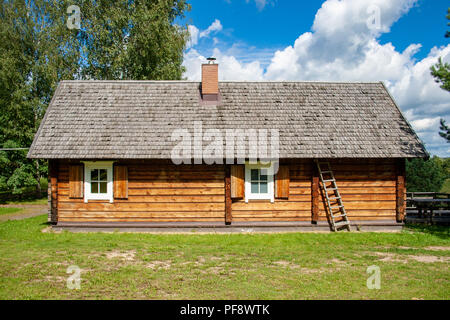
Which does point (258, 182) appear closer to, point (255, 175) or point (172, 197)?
point (255, 175)

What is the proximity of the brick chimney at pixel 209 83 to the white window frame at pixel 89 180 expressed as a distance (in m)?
4.72

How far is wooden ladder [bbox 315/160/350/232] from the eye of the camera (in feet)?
37.1

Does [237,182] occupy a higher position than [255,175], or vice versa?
[255,175]

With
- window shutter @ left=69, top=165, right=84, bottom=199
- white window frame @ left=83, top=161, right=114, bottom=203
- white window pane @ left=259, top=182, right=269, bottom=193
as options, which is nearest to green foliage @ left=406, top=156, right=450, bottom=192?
white window pane @ left=259, top=182, right=269, bottom=193

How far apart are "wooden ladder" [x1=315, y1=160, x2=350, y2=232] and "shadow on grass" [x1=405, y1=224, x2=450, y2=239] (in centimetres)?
286

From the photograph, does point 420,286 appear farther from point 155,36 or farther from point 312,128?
point 155,36

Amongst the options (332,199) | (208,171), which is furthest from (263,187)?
(332,199)

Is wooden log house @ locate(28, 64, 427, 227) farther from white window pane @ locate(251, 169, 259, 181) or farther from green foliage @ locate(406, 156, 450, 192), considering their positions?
green foliage @ locate(406, 156, 450, 192)

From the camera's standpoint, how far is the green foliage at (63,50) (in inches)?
815

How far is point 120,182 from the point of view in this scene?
37.1 ft

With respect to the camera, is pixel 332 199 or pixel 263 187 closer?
pixel 332 199

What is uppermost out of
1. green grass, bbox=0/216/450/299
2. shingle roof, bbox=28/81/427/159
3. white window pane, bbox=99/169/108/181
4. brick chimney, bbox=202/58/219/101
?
brick chimney, bbox=202/58/219/101

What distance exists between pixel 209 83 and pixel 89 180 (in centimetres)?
602

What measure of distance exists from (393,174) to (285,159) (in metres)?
4.14
